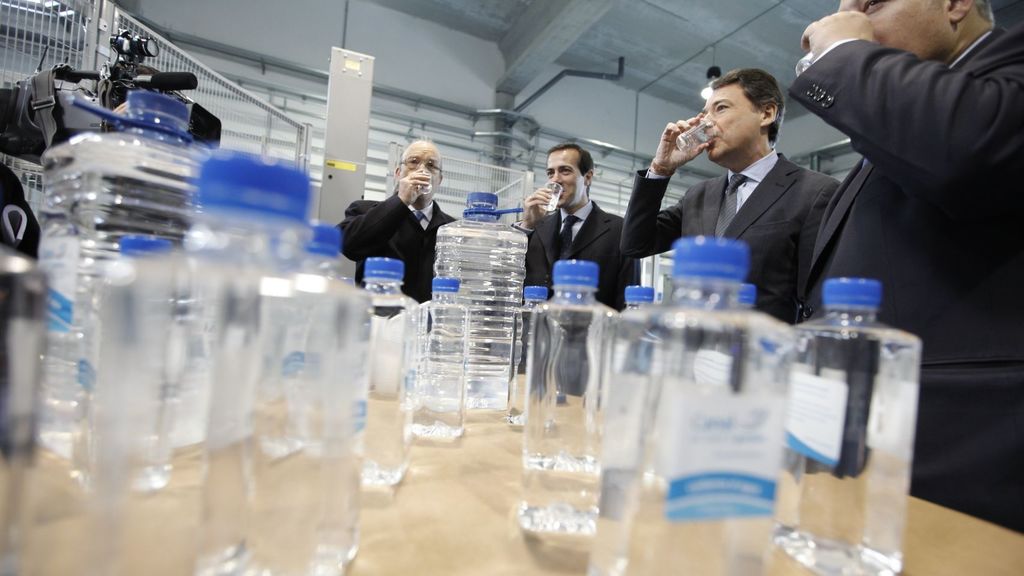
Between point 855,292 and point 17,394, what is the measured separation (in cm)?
83

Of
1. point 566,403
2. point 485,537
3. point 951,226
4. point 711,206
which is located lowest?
point 485,537

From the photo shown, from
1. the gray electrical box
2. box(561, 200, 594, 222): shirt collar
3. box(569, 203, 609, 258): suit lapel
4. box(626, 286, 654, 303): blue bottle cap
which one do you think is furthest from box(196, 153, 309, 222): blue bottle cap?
the gray electrical box

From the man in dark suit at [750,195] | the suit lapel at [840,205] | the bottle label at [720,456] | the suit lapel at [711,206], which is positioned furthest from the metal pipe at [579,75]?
the bottle label at [720,456]

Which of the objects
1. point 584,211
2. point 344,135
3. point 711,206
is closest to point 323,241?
point 711,206

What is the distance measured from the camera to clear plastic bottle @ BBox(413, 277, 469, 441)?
1059 mm

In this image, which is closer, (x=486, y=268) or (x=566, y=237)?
(x=486, y=268)

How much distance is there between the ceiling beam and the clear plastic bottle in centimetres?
391

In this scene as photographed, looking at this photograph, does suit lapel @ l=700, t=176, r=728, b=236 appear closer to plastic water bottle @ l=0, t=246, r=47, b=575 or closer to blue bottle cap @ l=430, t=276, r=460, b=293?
blue bottle cap @ l=430, t=276, r=460, b=293

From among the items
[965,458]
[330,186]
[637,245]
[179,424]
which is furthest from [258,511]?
[330,186]

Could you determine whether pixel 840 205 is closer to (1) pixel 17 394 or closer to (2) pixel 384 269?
(2) pixel 384 269

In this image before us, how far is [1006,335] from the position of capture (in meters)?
0.81

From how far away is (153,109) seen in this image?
69 centimetres

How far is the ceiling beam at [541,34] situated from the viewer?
14.0 feet

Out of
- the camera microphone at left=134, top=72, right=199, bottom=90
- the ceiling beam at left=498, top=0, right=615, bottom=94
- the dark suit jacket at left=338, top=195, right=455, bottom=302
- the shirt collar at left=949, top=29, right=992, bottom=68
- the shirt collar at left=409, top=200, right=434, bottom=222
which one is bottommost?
the dark suit jacket at left=338, top=195, right=455, bottom=302
